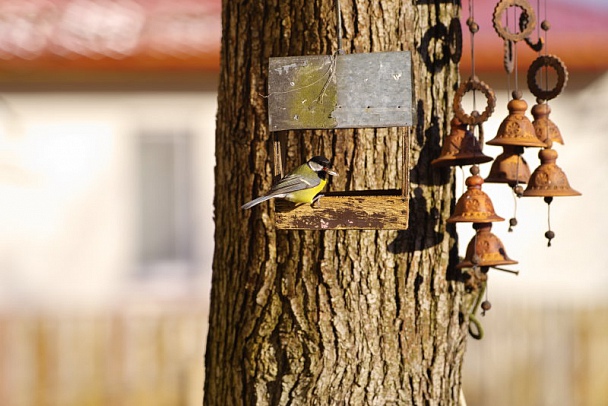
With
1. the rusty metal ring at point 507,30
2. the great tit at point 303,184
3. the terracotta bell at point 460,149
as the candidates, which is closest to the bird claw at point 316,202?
the great tit at point 303,184

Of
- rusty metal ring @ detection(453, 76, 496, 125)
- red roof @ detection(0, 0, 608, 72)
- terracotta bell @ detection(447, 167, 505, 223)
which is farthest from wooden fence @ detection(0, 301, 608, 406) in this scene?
rusty metal ring @ detection(453, 76, 496, 125)

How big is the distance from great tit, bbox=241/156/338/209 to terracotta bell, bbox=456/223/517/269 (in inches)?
26.4

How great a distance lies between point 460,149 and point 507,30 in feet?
1.60

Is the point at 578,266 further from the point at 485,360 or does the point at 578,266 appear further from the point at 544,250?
the point at 485,360

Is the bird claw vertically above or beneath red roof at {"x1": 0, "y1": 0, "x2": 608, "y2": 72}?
beneath

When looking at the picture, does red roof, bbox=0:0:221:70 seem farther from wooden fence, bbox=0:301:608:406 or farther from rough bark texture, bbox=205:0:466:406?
rough bark texture, bbox=205:0:466:406

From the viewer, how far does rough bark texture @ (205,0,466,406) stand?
10.4ft

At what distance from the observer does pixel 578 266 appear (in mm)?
7824

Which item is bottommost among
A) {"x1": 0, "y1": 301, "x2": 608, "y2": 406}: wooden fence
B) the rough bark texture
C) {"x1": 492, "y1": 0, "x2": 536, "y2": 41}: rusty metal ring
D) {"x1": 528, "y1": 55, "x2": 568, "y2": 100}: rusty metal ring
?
{"x1": 0, "y1": 301, "x2": 608, "y2": 406}: wooden fence

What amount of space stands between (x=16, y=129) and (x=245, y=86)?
16.1 feet

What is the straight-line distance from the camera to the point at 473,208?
3.21 m

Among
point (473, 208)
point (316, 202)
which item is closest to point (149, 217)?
point (473, 208)

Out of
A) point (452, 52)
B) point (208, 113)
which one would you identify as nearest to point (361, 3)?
point (452, 52)

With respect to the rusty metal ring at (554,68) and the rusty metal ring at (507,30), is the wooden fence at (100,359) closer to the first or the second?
the rusty metal ring at (554,68)
